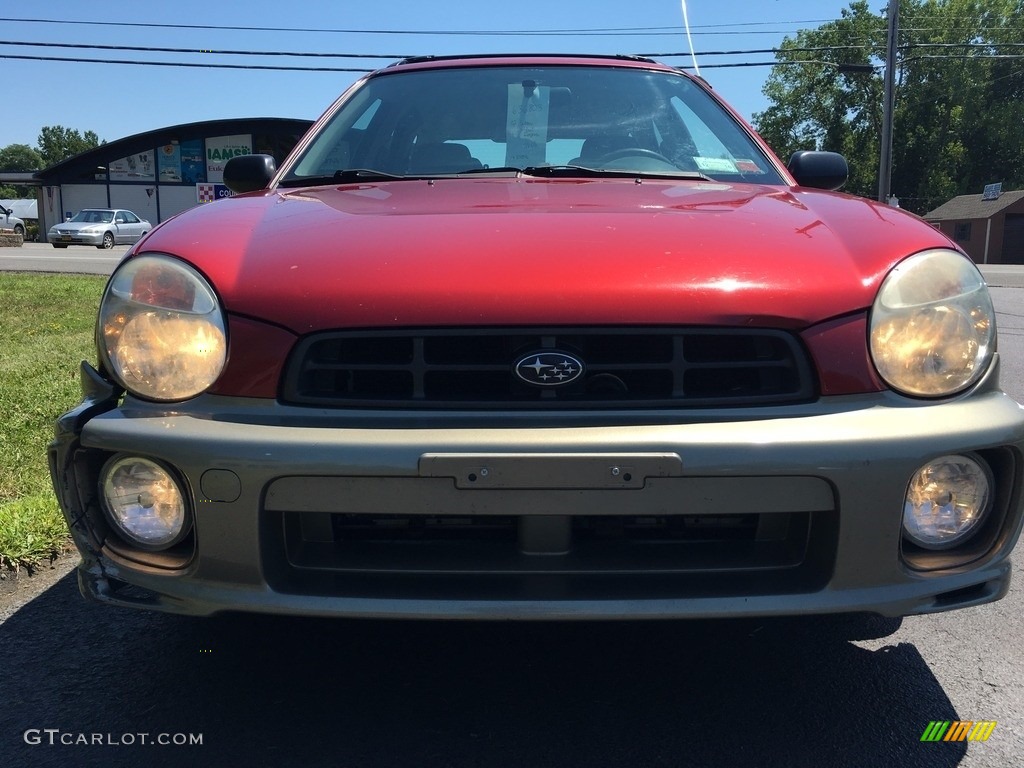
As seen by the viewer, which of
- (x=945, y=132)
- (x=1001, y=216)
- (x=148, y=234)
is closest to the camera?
(x=148, y=234)

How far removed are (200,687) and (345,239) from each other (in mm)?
1111

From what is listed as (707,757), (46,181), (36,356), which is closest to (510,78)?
(707,757)

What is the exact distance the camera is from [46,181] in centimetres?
4306

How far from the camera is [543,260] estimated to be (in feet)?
5.87

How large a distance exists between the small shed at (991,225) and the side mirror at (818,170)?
170 feet

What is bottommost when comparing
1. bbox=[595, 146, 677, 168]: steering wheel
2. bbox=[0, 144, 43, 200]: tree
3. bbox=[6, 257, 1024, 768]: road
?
bbox=[6, 257, 1024, 768]: road

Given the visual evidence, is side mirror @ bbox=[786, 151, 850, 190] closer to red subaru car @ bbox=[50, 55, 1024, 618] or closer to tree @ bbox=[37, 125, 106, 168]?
red subaru car @ bbox=[50, 55, 1024, 618]

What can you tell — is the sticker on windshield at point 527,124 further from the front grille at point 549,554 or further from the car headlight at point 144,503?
the car headlight at point 144,503

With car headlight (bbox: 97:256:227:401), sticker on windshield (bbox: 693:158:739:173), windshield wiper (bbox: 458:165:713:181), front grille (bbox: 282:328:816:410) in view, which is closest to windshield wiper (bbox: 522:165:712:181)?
windshield wiper (bbox: 458:165:713:181)

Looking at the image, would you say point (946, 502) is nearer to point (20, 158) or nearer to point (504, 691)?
point (504, 691)

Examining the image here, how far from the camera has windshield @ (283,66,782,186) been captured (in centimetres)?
283

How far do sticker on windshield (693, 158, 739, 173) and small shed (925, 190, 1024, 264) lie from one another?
52.0 metres

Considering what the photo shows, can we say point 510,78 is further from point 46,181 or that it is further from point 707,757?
point 46,181

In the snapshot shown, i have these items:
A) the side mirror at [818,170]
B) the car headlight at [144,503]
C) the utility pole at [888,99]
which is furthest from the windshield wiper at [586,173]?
the utility pole at [888,99]
